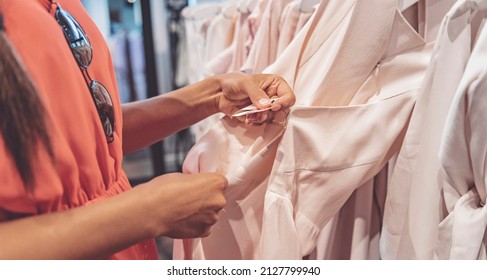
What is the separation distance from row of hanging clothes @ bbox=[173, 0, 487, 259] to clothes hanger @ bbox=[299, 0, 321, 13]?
21 centimetres

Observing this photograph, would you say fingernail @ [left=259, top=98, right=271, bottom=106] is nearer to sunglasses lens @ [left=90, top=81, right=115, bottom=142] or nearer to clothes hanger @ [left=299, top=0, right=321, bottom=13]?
sunglasses lens @ [left=90, top=81, right=115, bottom=142]

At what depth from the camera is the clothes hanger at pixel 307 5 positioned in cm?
90

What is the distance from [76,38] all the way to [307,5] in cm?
52

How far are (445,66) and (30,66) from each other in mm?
495

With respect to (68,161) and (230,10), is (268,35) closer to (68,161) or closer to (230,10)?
(230,10)

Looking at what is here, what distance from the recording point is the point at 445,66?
1.88 feet

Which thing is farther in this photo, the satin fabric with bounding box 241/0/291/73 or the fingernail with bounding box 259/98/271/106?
the satin fabric with bounding box 241/0/291/73

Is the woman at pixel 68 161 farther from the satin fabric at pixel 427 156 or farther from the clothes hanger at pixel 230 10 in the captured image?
the clothes hanger at pixel 230 10

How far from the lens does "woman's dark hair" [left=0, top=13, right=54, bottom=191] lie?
402mm

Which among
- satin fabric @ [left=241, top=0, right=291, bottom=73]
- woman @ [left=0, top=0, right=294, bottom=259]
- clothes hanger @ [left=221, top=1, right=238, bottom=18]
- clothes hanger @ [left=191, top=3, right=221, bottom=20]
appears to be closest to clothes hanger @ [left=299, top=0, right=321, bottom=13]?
satin fabric @ [left=241, top=0, right=291, bottom=73]

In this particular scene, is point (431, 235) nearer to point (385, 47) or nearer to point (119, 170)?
point (385, 47)
